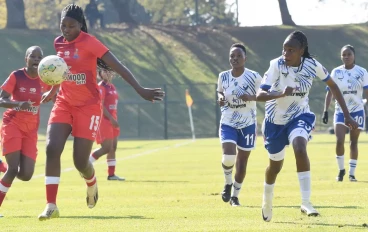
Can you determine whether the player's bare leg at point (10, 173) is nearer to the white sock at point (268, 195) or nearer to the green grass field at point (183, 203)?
the green grass field at point (183, 203)

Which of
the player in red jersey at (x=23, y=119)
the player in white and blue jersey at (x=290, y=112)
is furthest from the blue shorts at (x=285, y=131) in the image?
the player in red jersey at (x=23, y=119)

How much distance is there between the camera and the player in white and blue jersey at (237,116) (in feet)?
47.4

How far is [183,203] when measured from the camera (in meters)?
14.4

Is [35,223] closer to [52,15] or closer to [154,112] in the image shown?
[154,112]

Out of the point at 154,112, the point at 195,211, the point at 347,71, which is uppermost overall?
the point at 347,71

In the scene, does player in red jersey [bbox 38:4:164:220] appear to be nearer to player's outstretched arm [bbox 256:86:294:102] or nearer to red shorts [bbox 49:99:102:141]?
red shorts [bbox 49:99:102:141]

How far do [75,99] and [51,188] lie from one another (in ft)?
3.34

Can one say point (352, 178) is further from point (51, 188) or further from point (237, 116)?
point (51, 188)

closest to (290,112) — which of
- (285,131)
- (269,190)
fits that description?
(285,131)

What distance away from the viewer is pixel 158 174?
883 inches

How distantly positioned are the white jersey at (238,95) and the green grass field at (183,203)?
117cm

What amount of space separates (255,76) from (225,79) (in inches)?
17.1

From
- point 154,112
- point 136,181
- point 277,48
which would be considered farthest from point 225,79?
point 277,48

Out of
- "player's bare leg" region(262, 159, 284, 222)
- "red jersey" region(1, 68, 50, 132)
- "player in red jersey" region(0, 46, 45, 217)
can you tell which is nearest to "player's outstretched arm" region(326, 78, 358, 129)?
"player's bare leg" region(262, 159, 284, 222)
